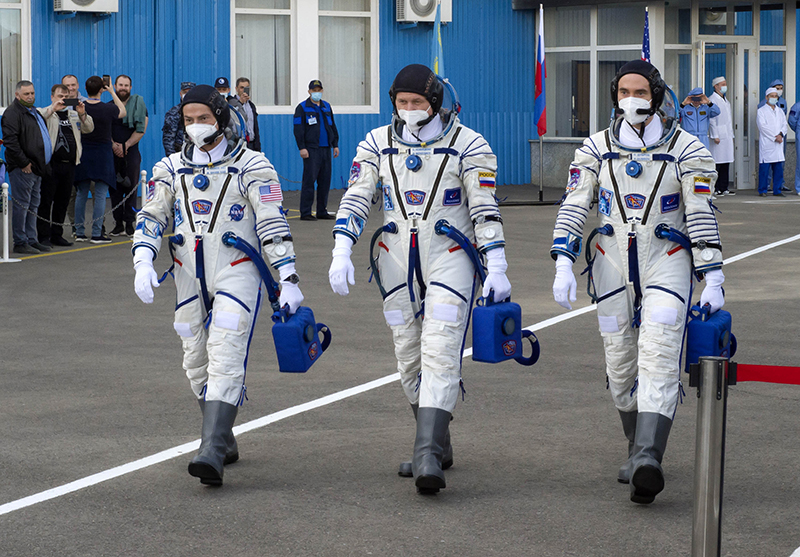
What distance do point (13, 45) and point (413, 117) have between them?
626 inches

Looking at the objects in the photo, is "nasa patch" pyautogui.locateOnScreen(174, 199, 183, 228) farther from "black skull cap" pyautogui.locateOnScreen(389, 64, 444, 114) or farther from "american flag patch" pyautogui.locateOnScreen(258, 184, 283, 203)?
"black skull cap" pyautogui.locateOnScreen(389, 64, 444, 114)

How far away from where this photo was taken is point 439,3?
22.8 m

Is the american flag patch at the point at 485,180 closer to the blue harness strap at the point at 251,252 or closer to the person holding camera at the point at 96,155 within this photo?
the blue harness strap at the point at 251,252

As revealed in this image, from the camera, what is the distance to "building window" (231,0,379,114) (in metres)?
22.5

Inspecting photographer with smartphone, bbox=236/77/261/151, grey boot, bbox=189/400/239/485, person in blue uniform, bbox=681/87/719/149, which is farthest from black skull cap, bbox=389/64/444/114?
person in blue uniform, bbox=681/87/719/149

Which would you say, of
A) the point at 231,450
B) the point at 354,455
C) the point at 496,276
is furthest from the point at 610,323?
the point at 231,450

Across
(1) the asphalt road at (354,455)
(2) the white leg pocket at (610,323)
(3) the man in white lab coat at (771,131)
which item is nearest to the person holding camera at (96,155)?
(1) the asphalt road at (354,455)

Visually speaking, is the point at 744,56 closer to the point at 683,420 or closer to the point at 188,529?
the point at 683,420

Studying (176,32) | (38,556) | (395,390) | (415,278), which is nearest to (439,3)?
(176,32)

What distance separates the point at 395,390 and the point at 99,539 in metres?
2.95

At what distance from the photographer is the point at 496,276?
5641 millimetres

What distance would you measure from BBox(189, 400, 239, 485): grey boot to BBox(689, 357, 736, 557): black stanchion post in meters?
2.29

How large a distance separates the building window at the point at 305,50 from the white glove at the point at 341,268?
17043mm

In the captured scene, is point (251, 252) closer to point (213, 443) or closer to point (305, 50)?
point (213, 443)
